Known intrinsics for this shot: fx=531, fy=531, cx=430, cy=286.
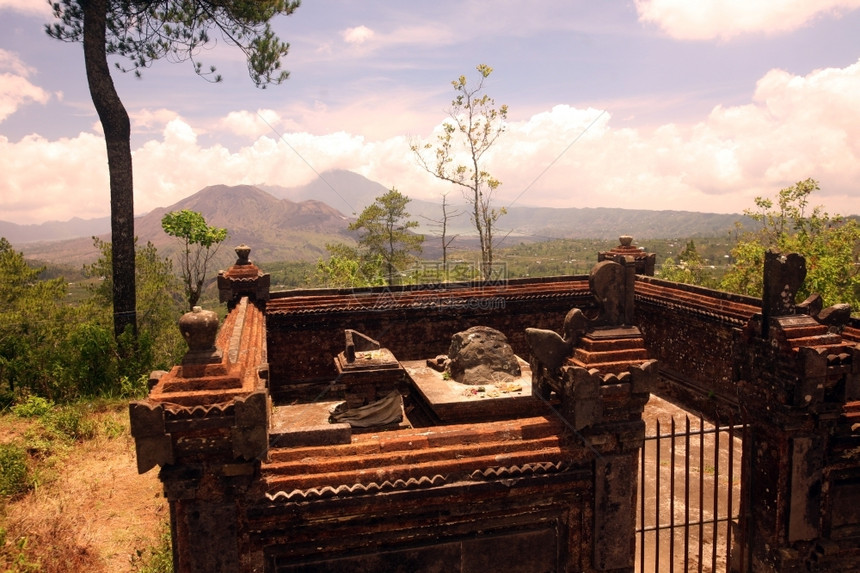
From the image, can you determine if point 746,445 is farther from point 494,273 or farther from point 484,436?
point 494,273

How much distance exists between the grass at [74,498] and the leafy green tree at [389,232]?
30667mm

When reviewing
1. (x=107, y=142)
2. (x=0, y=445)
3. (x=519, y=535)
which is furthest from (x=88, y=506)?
(x=107, y=142)

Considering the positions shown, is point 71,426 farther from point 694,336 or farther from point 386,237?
point 386,237

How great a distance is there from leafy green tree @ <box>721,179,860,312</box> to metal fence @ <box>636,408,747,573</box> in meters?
14.8

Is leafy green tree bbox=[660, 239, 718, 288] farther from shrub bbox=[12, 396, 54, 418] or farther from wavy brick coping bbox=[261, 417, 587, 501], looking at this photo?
shrub bbox=[12, 396, 54, 418]

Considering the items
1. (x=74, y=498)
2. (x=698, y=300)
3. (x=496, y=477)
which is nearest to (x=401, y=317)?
(x=698, y=300)

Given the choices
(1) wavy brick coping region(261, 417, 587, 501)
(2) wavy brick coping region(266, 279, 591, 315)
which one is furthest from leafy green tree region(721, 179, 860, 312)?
(1) wavy brick coping region(261, 417, 587, 501)

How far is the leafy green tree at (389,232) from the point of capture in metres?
44.2

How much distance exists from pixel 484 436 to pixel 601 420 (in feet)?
4.23

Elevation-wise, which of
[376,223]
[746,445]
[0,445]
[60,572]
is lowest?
[60,572]

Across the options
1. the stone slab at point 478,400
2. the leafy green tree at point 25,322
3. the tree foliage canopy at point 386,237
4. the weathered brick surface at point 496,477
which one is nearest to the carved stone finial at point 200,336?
the weathered brick surface at point 496,477

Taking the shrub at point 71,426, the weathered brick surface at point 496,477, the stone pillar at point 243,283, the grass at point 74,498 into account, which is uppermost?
the stone pillar at point 243,283

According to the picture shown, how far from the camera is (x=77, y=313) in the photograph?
96.9 feet

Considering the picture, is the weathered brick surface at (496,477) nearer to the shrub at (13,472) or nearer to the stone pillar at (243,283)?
the shrub at (13,472)
